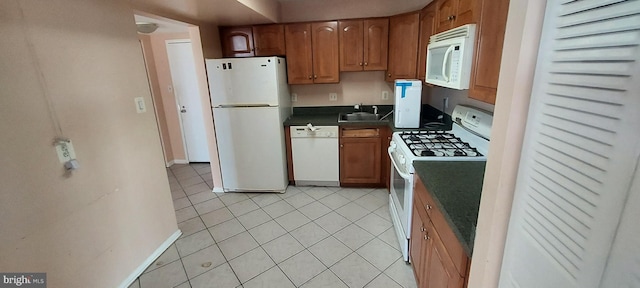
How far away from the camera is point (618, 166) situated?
405 mm

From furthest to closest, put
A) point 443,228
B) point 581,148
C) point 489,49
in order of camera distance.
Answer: point 489,49 < point 443,228 < point 581,148

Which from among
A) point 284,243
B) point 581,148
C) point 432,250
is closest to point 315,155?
point 284,243

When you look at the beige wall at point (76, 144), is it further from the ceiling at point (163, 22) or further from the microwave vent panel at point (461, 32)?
the microwave vent panel at point (461, 32)

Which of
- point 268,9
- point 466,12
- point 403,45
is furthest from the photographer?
point 403,45

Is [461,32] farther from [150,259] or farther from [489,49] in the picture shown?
[150,259]

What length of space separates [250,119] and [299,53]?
3.13 feet

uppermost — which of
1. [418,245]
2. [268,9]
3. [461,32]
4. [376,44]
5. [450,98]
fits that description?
[268,9]

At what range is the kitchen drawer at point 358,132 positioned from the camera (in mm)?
3033

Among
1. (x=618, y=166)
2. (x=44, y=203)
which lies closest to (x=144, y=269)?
(x=44, y=203)

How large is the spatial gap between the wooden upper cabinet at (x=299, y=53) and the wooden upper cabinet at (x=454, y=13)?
1420mm

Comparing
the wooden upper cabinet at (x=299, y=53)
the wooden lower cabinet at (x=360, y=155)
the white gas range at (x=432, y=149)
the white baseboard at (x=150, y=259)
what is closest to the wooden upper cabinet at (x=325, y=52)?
the wooden upper cabinet at (x=299, y=53)

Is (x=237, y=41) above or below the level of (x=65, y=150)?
above

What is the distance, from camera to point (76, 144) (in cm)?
154

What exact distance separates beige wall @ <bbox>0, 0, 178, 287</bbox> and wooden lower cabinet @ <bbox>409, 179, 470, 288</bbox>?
1.98 m
